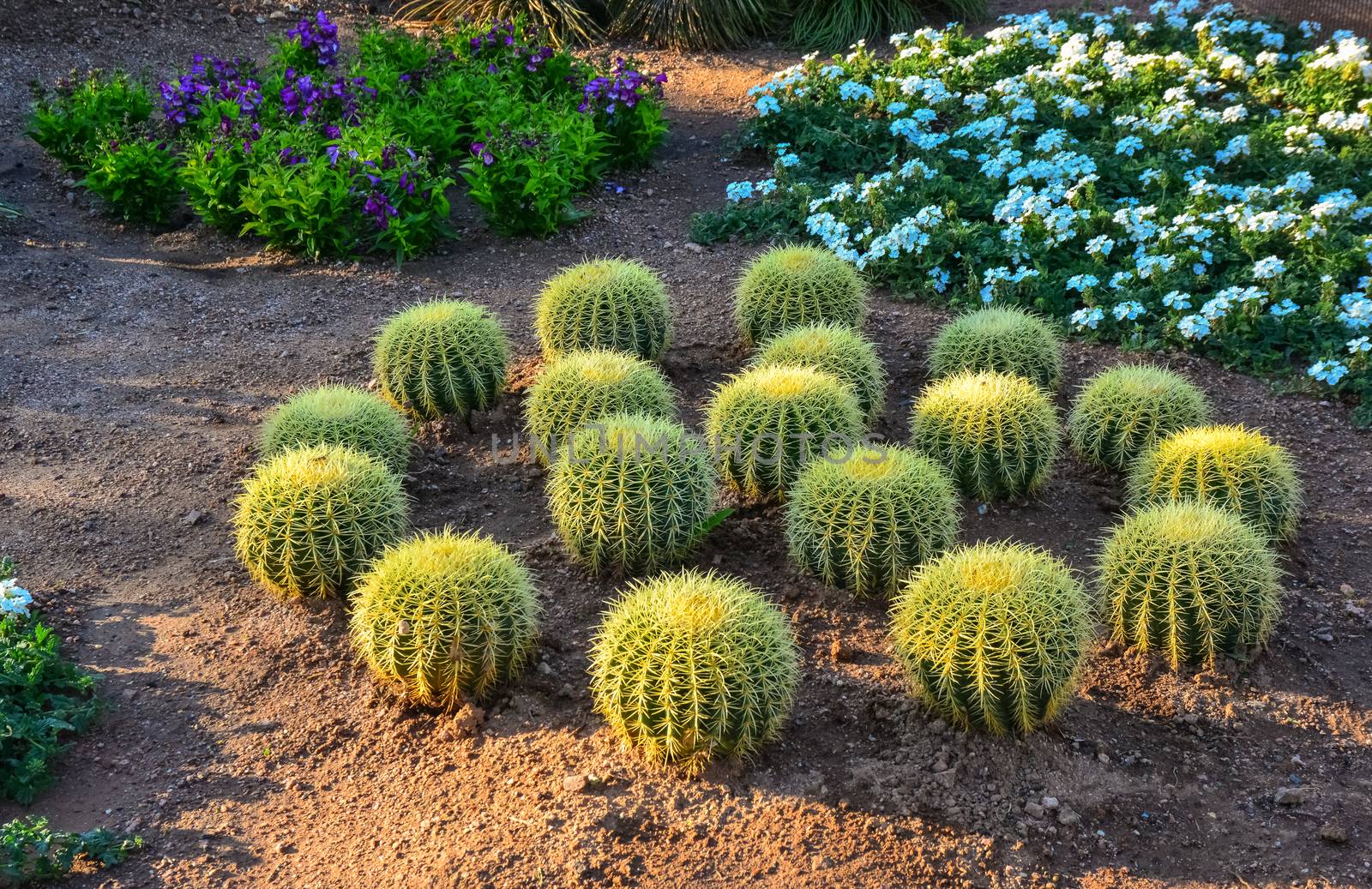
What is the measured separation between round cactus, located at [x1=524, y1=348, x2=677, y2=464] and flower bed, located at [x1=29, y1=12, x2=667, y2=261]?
89.4 inches

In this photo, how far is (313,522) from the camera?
436 centimetres

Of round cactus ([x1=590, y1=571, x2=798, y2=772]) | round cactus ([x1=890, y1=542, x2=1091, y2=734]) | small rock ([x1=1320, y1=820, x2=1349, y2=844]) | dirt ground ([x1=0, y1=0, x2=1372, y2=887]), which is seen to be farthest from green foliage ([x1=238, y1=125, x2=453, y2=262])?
small rock ([x1=1320, y1=820, x2=1349, y2=844])

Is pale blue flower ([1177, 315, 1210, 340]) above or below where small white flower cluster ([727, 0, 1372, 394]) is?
below

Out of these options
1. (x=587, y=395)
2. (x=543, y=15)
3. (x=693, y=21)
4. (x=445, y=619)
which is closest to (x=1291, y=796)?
(x=445, y=619)

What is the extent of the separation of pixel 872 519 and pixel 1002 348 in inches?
63.7

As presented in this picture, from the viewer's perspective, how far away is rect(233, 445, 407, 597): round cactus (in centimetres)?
436

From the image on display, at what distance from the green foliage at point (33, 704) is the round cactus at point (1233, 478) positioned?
3880mm

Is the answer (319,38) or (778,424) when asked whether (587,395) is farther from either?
(319,38)

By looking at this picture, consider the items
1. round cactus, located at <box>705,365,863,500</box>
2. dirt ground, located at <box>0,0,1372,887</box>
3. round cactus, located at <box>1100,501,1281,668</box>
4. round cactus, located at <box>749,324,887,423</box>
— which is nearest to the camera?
dirt ground, located at <box>0,0,1372,887</box>

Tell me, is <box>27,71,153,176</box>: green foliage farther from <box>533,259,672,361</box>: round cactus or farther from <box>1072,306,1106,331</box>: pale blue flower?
<box>1072,306,1106,331</box>: pale blue flower

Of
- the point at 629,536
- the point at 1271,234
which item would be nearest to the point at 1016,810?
the point at 629,536

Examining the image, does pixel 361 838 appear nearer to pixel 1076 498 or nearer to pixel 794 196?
pixel 1076 498

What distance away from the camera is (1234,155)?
7.32 metres

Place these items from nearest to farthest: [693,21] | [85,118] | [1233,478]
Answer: [1233,478], [85,118], [693,21]
